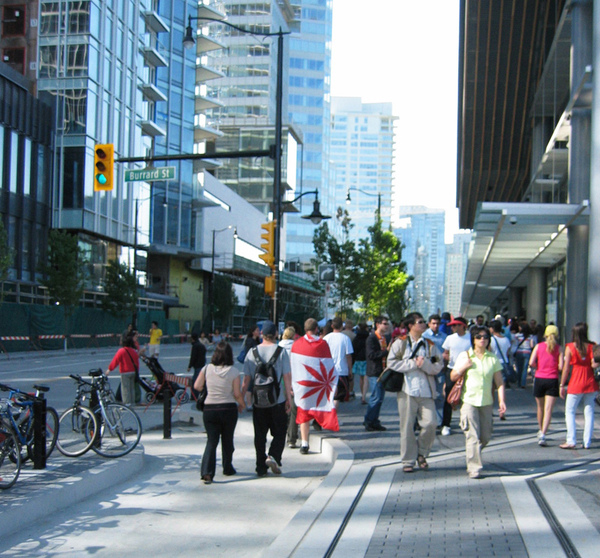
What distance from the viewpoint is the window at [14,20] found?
1873 inches

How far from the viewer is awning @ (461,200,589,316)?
750 inches

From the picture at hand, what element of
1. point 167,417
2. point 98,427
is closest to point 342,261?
point 167,417

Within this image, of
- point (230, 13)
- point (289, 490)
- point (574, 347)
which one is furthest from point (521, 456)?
point (230, 13)

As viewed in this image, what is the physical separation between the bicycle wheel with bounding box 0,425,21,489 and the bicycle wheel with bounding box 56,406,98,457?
1996mm

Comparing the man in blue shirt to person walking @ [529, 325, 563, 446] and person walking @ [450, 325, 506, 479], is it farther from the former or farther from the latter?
person walking @ [450, 325, 506, 479]

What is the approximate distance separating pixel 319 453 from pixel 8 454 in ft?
15.2

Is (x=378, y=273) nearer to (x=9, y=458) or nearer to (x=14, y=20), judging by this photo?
(x=14, y=20)

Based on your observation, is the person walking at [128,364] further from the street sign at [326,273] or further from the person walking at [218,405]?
the street sign at [326,273]

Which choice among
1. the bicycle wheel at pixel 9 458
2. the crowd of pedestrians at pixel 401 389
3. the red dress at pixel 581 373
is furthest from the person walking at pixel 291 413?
the bicycle wheel at pixel 9 458

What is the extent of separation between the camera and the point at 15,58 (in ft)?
156

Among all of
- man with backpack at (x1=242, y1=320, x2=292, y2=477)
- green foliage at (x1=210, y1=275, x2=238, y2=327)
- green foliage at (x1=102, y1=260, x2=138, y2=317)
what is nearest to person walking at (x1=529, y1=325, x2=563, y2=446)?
man with backpack at (x1=242, y1=320, x2=292, y2=477)

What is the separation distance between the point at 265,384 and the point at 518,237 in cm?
1635

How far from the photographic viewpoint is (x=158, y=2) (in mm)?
59938

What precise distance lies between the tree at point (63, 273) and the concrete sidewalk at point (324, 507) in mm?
31199
